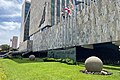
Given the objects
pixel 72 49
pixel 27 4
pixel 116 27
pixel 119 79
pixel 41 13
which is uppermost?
pixel 27 4

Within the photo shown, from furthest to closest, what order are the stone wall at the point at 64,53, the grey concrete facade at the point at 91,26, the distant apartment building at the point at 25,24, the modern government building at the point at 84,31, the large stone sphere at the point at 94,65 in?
the distant apartment building at the point at 25,24 → the stone wall at the point at 64,53 → the modern government building at the point at 84,31 → the grey concrete facade at the point at 91,26 → the large stone sphere at the point at 94,65

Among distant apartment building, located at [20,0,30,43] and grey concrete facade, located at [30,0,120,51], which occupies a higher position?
distant apartment building, located at [20,0,30,43]

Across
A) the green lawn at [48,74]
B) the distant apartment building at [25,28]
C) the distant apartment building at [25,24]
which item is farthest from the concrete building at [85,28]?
the distant apartment building at [25,24]

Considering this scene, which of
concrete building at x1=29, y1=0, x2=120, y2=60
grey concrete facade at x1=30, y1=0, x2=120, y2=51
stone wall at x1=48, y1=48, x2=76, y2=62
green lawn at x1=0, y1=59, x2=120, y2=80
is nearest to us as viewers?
green lawn at x1=0, y1=59, x2=120, y2=80

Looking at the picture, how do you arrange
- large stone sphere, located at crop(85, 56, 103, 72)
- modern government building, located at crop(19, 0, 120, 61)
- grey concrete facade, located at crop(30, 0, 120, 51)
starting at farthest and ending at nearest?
modern government building, located at crop(19, 0, 120, 61)
grey concrete facade, located at crop(30, 0, 120, 51)
large stone sphere, located at crop(85, 56, 103, 72)

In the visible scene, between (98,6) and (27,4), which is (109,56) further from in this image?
(27,4)

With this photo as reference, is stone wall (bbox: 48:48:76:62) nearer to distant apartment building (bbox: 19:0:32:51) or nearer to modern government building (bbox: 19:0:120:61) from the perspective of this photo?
modern government building (bbox: 19:0:120:61)

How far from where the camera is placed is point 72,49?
5450 centimetres

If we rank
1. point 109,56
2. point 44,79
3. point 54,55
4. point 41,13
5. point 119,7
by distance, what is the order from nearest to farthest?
point 44,79 < point 119,7 < point 109,56 < point 54,55 < point 41,13

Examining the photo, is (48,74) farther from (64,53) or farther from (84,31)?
(64,53)

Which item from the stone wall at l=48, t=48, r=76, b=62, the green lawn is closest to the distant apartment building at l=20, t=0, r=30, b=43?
the stone wall at l=48, t=48, r=76, b=62

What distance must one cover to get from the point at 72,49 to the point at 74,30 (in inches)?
245

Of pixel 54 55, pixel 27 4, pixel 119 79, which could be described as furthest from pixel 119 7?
pixel 27 4

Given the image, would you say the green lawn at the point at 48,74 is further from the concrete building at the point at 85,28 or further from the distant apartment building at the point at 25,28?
the distant apartment building at the point at 25,28
